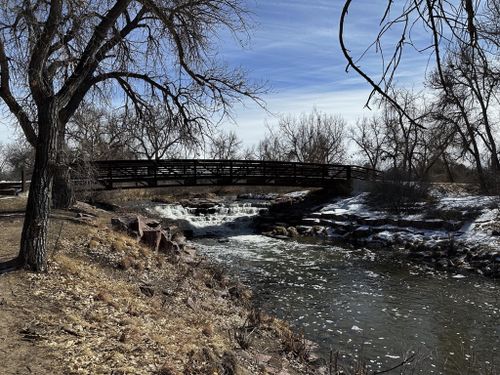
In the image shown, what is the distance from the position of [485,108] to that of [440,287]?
16682mm

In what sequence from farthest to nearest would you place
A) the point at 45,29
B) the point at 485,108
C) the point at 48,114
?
the point at 485,108 < the point at 48,114 < the point at 45,29

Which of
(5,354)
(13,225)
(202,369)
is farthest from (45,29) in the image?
(13,225)

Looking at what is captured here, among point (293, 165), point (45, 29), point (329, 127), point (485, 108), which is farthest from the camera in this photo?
point (329, 127)

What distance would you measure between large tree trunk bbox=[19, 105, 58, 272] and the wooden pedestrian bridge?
695 inches

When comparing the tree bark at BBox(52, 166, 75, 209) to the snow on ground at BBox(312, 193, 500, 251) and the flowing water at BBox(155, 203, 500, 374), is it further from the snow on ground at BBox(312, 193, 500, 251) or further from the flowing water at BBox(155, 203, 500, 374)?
the snow on ground at BBox(312, 193, 500, 251)

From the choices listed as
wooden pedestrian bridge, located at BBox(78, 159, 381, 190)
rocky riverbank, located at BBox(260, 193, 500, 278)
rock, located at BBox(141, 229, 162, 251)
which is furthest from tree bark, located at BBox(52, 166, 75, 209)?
rocky riverbank, located at BBox(260, 193, 500, 278)

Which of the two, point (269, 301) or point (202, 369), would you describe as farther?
point (269, 301)

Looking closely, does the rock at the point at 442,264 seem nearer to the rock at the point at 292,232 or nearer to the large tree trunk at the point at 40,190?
the rock at the point at 292,232

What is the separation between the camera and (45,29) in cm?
668

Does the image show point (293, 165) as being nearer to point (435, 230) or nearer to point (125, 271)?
point (435, 230)

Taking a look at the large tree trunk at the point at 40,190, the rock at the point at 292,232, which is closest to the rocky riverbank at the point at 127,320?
the large tree trunk at the point at 40,190

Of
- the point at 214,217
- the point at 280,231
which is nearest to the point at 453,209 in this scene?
the point at 280,231

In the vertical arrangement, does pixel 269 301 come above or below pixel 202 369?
below

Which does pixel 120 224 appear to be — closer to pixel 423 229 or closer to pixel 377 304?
pixel 377 304
